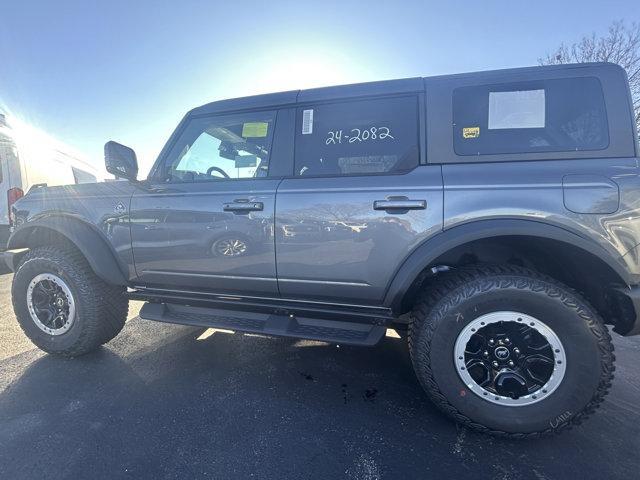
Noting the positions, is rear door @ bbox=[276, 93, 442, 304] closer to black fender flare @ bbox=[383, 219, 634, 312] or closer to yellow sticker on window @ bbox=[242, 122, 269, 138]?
black fender flare @ bbox=[383, 219, 634, 312]

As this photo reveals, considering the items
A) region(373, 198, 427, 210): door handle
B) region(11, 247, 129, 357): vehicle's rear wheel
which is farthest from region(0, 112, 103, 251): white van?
region(373, 198, 427, 210): door handle

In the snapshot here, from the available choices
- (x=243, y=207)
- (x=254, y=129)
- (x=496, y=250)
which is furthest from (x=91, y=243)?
(x=496, y=250)

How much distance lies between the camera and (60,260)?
2.76m

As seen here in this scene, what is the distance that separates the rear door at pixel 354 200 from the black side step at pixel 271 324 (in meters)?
0.19

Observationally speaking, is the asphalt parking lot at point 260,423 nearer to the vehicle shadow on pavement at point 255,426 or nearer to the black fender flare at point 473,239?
the vehicle shadow on pavement at point 255,426

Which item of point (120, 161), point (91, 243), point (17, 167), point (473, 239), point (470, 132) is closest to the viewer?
point (473, 239)

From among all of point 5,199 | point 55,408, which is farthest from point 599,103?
point 5,199

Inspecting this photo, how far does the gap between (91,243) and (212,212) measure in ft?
3.73

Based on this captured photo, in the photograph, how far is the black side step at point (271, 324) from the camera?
2201mm

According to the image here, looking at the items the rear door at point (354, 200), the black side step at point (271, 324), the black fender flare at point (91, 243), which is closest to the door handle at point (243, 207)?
the rear door at point (354, 200)

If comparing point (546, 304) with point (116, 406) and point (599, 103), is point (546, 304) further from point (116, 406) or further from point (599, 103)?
point (116, 406)

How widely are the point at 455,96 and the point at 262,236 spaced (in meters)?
1.49

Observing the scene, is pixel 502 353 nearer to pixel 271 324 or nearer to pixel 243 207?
pixel 271 324

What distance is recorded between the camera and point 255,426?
2.03 meters
